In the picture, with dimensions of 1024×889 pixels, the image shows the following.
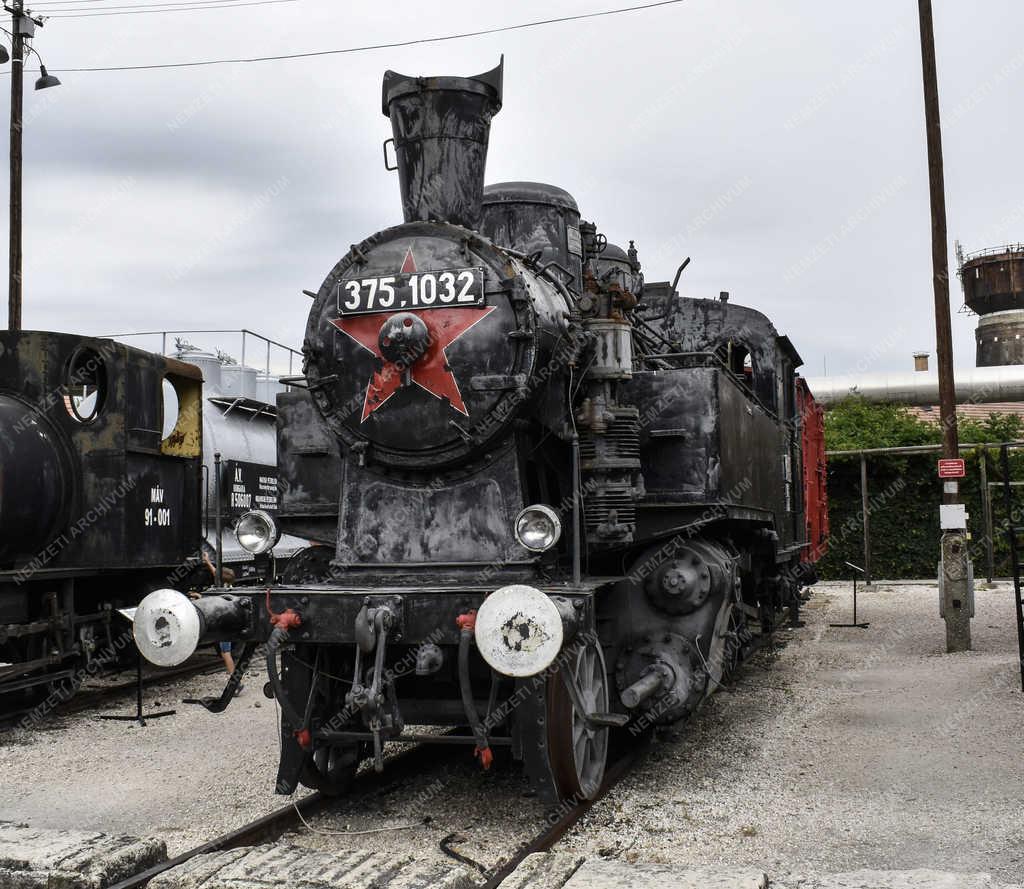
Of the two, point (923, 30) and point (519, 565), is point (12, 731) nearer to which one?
point (519, 565)

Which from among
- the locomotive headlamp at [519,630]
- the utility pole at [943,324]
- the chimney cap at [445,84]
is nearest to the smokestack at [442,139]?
the chimney cap at [445,84]

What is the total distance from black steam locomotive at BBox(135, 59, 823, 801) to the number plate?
0.01m

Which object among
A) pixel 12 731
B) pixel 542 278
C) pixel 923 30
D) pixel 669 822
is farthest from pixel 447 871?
pixel 923 30

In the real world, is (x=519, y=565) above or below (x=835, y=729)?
above

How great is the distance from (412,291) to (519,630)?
76.8 inches

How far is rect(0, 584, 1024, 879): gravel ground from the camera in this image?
15.3 feet

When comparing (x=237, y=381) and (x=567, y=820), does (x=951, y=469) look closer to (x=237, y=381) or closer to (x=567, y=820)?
(x=567, y=820)

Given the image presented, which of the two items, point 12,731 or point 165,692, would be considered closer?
point 12,731

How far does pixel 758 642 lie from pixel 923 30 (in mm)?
6812

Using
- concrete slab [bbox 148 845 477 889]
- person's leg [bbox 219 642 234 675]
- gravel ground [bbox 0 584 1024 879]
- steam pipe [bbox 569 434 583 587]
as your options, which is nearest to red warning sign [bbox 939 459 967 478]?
gravel ground [bbox 0 584 1024 879]

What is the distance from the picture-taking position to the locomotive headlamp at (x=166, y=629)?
4.80 metres

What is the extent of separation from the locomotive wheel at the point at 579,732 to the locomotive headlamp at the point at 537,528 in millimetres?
549

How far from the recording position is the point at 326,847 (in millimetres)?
4633

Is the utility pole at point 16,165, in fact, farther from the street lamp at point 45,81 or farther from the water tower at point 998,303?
the water tower at point 998,303
